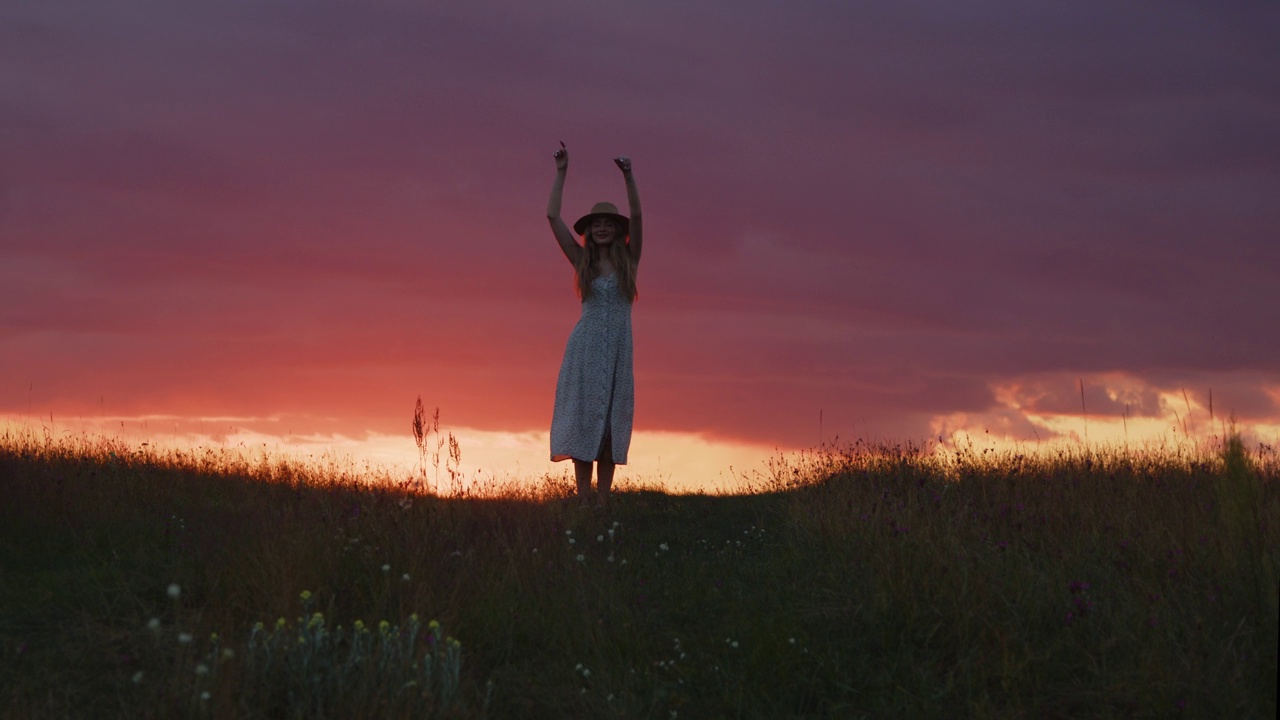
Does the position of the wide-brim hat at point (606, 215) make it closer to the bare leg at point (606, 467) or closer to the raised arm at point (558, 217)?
the raised arm at point (558, 217)

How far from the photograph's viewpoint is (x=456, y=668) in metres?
4.74

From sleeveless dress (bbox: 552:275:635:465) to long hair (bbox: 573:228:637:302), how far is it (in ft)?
0.25

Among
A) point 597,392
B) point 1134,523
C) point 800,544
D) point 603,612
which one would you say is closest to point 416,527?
point 603,612

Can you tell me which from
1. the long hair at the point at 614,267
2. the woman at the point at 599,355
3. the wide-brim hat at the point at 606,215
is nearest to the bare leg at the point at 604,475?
the woman at the point at 599,355

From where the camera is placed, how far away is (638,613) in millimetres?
6180

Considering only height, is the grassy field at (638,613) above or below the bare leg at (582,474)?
below

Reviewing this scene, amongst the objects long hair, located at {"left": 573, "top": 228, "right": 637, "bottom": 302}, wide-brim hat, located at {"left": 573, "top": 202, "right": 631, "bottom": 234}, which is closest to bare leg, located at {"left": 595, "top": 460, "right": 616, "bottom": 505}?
long hair, located at {"left": 573, "top": 228, "right": 637, "bottom": 302}

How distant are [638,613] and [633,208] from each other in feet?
17.4

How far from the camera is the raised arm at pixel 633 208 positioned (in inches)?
404

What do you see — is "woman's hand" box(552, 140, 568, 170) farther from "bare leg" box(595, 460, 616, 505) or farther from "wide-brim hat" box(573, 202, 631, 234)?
"bare leg" box(595, 460, 616, 505)

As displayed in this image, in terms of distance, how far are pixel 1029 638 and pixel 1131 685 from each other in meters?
0.64

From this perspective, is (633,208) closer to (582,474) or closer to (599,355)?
(599,355)

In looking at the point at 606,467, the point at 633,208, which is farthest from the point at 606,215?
the point at 606,467

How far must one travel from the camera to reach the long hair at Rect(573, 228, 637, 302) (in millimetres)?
10680
